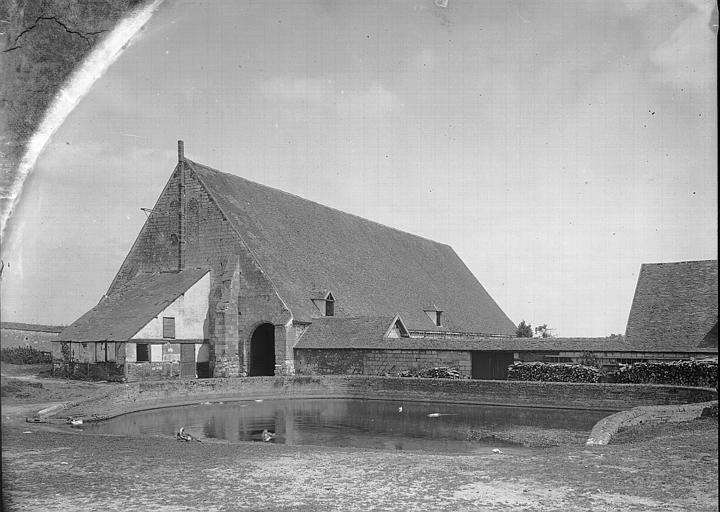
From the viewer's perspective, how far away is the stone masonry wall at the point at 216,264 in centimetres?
3078

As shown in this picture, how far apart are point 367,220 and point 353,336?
21.9 metres

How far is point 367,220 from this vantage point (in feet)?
165

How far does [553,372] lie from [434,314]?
694 inches

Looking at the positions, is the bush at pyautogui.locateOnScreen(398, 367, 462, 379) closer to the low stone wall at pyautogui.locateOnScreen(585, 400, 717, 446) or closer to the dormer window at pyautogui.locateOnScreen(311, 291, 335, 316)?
the dormer window at pyautogui.locateOnScreen(311, 291, 335, 316)

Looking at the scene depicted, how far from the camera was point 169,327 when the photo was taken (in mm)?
29297

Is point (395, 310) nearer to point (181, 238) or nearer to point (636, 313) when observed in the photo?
point (181, 238)

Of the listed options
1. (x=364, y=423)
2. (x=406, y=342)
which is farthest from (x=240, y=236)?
(x=364, y=423)

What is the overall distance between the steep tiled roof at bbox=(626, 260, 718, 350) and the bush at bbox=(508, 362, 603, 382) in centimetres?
193

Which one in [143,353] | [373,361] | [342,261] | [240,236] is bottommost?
[373,361]

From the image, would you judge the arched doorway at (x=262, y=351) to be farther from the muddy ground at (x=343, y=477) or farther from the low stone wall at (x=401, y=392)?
the muddy ground at (x=343, y=477)

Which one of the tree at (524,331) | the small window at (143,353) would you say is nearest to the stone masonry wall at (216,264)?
the small window at (143,353)

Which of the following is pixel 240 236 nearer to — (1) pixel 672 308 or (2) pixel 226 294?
(2) pixel 226 294

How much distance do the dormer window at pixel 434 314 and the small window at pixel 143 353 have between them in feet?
65.2

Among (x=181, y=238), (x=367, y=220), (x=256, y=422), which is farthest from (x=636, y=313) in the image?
(x=367, y=220)
